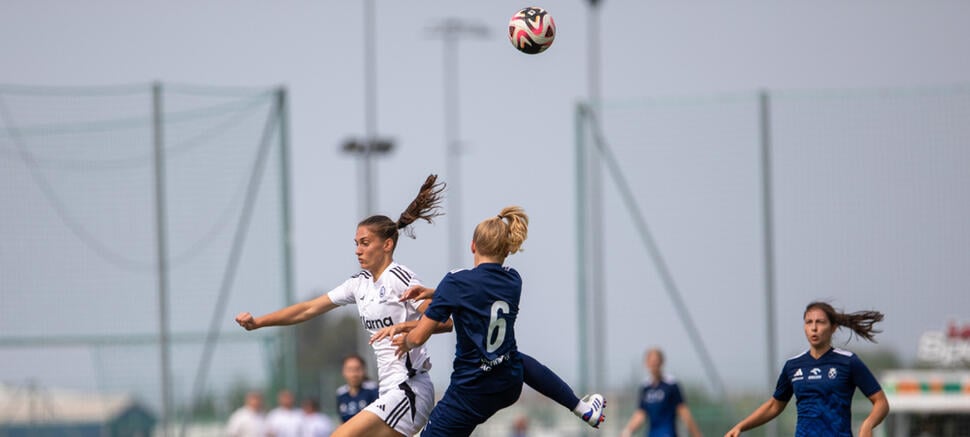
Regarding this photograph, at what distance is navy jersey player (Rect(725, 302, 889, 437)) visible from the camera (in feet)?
30.1

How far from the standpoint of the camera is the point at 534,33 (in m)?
10.8

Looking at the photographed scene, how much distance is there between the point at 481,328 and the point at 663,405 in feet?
23.9

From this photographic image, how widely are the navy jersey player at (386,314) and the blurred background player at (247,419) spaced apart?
996cm

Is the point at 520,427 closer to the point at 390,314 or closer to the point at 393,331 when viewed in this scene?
the point at 390,314

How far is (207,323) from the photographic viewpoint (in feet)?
59.2

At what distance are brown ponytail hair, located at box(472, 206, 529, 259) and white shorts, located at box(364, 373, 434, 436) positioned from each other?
0.92 meters

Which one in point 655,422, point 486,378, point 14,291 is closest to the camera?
point 486,378

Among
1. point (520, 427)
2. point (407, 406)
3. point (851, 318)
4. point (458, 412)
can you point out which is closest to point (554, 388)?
point (458, 412)

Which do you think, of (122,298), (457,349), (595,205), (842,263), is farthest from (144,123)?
(457,349)

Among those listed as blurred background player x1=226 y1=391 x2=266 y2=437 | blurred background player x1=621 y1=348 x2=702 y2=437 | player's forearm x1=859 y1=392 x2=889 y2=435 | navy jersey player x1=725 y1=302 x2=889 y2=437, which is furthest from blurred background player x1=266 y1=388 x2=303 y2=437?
player's forearm x1=859 y1=392 x2=889 y2=435

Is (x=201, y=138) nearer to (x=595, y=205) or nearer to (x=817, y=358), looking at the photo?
(x=595, y=205)

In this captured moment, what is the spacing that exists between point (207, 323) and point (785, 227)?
24.4ft

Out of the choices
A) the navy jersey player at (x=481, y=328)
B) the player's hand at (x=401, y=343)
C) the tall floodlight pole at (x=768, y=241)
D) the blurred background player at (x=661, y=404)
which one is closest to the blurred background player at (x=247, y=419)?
the blurred background player at (x=661, y=404)

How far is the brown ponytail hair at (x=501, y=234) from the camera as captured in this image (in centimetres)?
802
